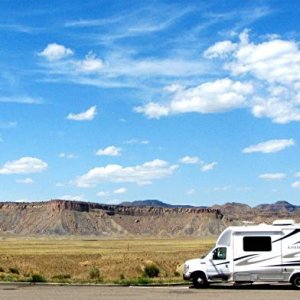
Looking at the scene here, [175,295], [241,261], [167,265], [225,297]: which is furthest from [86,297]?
[167,265]

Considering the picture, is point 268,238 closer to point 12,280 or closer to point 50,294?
point 50,294

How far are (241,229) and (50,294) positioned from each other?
7836mm

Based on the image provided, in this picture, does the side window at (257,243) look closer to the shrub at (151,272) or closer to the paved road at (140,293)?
the paved road at (140,293)

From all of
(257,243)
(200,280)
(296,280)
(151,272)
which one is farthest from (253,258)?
(151,272)

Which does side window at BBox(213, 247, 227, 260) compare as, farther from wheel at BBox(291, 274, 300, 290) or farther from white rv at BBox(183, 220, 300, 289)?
wheel at BBox(291, 274, 300, 290)

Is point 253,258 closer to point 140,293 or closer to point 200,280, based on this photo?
point 200,280

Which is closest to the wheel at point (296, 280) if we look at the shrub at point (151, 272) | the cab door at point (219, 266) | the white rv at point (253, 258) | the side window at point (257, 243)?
the white rv at point (253, 258)

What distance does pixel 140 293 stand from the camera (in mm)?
22656

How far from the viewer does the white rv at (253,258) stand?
24234 mm

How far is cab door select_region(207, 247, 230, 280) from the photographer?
24.8 metres

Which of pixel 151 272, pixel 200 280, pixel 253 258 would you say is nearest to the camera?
pixel 253 258

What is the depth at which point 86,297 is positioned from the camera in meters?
21.3

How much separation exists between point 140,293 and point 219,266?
3.78 meters

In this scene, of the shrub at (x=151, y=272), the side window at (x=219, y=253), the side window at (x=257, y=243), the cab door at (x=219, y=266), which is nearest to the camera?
the side window at (x=257, y=243)
